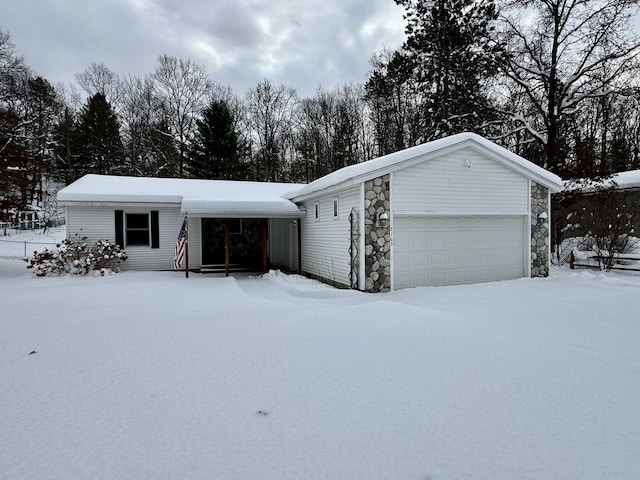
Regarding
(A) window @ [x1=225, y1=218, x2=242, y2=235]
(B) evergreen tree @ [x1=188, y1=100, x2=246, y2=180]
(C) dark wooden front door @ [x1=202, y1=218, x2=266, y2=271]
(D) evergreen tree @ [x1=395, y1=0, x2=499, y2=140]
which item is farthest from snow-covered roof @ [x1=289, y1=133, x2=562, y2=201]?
(B) evergreen tree @ [x1=188, y1=100, x2=246, y2=180]

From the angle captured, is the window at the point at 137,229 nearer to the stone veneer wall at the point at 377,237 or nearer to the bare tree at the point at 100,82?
the stone veneer wall at the point at 377,237

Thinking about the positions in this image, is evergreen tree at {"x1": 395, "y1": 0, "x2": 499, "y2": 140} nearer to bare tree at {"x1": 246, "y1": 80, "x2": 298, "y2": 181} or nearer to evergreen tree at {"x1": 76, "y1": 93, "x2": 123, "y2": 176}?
bare tree at {"x1": 246, "y1": 80, "x2": 298, "y2": 181}

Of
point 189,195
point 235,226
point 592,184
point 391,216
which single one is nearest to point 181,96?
point 235,226

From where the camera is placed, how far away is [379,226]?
27.0ft

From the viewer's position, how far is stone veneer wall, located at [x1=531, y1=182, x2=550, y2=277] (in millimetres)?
10039

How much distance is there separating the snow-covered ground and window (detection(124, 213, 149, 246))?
6.54 meters

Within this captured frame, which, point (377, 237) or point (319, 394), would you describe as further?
point (377, 237)

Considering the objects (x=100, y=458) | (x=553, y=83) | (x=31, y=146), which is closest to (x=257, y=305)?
(x=100, y=458)

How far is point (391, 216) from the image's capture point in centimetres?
832

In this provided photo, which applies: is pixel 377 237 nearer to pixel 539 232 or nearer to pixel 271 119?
pixel 539 232

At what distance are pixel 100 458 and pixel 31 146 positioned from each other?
1205 inches

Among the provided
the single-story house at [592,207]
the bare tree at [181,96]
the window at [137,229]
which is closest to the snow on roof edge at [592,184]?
the single-story house at [592,207]

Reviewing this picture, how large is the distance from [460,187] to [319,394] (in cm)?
737

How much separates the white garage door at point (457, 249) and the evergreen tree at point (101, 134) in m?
24.2
